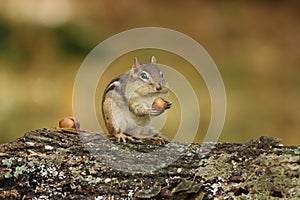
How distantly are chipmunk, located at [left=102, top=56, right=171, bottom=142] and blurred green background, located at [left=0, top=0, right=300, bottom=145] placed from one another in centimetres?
184

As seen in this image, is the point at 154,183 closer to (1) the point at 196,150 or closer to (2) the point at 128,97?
(1) the point at 196,150

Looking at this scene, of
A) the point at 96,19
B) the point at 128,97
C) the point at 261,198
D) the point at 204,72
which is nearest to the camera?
the point at 261,198

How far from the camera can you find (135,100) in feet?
7.72

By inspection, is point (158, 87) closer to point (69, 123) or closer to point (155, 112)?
point (155, 112)

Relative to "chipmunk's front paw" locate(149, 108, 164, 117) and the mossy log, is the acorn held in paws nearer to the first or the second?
"chipmunk's front paw" locate(149, 108, 164, 117)

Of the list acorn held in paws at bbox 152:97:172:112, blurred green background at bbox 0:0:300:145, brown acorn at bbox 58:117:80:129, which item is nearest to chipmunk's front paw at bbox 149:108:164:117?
acorn held in paws at bbox 152:97:172:112

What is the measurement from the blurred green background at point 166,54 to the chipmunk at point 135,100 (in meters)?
1.84

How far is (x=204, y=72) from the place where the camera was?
4539 mm

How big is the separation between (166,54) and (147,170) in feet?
10.4

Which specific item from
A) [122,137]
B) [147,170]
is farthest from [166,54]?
[147,170]

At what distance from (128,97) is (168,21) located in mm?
3127

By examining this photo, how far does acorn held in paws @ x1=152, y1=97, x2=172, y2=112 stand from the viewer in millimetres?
2250

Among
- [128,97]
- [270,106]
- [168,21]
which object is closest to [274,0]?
[168,21]

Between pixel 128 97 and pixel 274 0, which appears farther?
pixel 274 0
